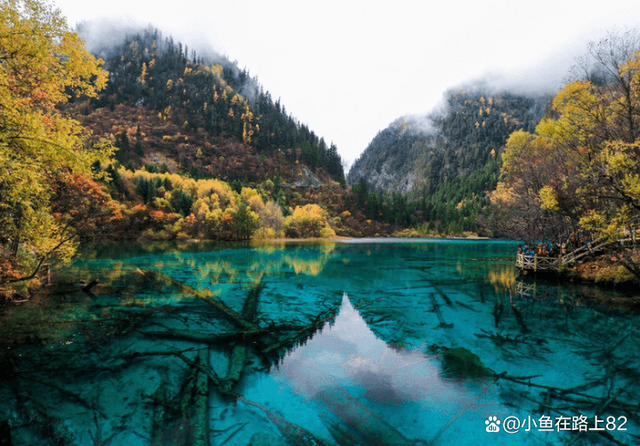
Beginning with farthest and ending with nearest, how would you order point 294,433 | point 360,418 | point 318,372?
point 318,372, point 360,418, point 294,433

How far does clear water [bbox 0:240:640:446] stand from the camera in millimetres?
5727

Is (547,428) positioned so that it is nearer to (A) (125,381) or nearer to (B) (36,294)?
(A) (125,381)

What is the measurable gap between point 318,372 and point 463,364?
4846mm

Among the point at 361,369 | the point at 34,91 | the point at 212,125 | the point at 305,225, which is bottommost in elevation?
the point at 361,369

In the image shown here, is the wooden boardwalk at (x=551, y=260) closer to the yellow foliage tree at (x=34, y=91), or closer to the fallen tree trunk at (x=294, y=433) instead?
the fallen tree trunk at (x=294, y=433)

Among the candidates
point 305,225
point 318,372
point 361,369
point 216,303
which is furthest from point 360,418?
point 305,225

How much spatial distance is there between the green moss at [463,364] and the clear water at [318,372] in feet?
0.21

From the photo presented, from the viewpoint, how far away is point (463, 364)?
8.97 metres

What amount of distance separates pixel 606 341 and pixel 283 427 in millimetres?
12799

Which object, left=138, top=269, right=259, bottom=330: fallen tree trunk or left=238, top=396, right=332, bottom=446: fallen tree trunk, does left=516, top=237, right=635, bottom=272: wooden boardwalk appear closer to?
left=138, top=269, right=259, bottom=330: fallen tree trunk

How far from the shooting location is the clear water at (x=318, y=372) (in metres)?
5.73

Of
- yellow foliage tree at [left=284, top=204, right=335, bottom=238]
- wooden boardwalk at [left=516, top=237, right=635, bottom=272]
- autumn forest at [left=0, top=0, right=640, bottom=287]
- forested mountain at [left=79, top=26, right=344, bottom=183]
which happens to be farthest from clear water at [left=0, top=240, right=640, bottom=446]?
forested mountain at [left=79, top=26, right=344, bottom=183]

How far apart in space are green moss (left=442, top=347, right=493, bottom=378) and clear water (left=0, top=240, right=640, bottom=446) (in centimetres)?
6

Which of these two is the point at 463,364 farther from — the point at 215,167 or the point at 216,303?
the point at 215,167
